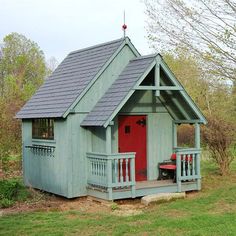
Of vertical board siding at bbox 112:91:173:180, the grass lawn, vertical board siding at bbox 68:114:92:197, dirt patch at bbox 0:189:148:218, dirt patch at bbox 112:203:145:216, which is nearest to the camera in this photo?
the grass lawn

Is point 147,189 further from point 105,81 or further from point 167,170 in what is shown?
point 105,81

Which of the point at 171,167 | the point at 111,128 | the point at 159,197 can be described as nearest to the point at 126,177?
the point at 159,197

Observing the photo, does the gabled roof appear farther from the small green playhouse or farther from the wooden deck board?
the wooden deck board

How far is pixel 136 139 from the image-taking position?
47.9 feet

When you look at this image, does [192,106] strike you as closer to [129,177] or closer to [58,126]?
[129,177]

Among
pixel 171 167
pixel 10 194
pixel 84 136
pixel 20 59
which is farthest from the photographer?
pixel 20 59

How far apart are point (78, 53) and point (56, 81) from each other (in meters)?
1.37

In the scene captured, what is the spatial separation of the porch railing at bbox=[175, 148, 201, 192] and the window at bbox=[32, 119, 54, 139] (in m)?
3.93

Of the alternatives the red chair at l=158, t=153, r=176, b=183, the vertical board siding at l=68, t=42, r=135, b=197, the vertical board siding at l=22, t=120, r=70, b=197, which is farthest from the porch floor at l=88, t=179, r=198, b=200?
the vertical board siding at l=22, t=120, r=70, b=197

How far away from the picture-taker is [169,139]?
50.2 feet

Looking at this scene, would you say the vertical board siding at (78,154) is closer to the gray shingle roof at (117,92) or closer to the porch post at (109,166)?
the gray shingle roof at (117,92)

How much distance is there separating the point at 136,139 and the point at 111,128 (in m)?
0.99

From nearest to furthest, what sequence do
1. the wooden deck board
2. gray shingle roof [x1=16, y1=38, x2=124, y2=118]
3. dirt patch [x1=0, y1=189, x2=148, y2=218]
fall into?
dirt patch [x1=0, y1=189, x2=148, y2=218] < the wooden deck board < gray shingle roof [x1=16, y1=38, x2=124, y2=118]

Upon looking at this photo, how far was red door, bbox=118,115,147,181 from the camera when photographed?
14.3 meters
